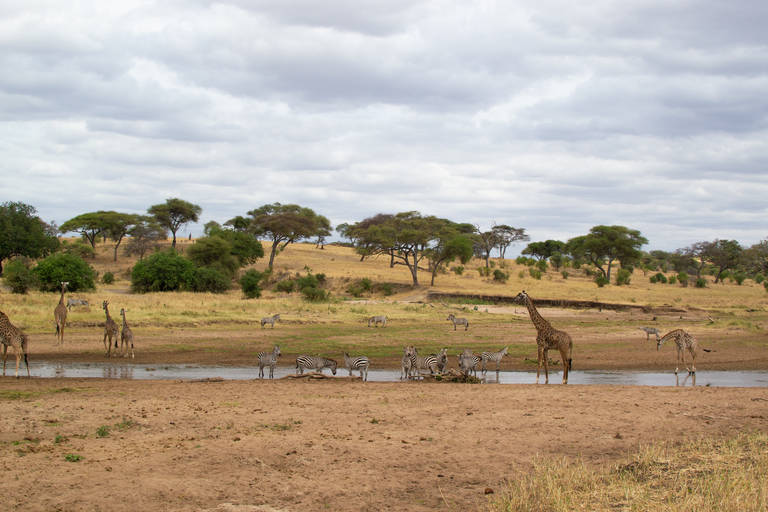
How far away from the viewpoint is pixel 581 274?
84.2m

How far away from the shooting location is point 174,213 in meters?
85.3

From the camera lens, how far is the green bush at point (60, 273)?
44656 millimetres

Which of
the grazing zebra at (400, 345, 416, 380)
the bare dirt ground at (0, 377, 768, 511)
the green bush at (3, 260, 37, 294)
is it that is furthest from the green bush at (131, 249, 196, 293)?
the grazing zebra at (400, 345, 416, 380)

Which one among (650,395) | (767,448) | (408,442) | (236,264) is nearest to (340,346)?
(650,395)

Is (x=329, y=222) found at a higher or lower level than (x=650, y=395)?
higher

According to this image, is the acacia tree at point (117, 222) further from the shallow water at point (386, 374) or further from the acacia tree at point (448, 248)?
the shallow water at point (386, 374)

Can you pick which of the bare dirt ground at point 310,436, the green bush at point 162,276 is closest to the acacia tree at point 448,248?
the green bush at point 162,276

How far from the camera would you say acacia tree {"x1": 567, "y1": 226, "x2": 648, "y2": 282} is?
7712cm

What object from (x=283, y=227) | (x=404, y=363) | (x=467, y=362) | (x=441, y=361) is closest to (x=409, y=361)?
(x=404, y=363)

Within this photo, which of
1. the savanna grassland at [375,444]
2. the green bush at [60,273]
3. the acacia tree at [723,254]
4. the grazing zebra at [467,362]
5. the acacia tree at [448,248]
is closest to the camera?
the savanna grassland at [375,444]

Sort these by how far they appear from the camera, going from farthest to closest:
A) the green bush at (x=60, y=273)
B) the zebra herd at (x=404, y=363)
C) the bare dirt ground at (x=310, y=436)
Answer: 1. the green bush at (x=60, y=273)
2. the zebra herd at (x=404, y=363)
3. the bare dirt ground at (x=310, y=436)

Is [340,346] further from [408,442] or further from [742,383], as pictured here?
[408,442]

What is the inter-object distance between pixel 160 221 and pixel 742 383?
3060 inches

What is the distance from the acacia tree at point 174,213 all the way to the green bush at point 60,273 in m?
38.0
